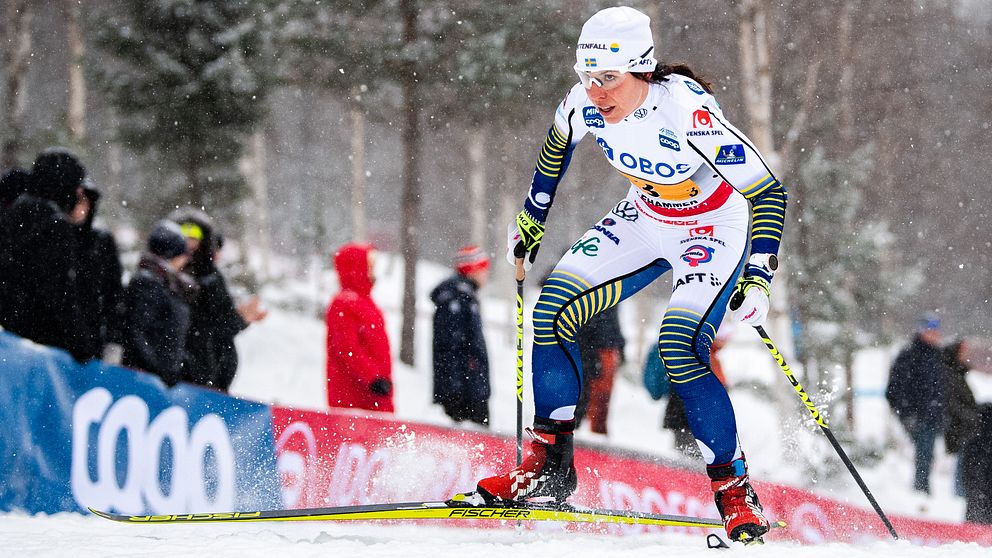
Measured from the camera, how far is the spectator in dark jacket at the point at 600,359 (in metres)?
8.17

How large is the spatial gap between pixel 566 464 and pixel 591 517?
255 mm

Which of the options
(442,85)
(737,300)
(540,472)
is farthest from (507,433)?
(442,85)

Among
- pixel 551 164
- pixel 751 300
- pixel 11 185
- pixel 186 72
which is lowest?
pixel 751 300

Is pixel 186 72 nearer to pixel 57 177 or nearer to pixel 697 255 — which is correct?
pixel 57 177

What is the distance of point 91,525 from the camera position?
4.41 metres

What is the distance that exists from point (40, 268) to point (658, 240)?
350cm

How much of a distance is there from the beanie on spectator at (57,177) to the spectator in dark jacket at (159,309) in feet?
1.71

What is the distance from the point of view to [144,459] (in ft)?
16.8

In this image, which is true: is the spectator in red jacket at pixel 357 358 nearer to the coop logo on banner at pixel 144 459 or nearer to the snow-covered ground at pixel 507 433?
the snow-covered ground at pixel 507 433

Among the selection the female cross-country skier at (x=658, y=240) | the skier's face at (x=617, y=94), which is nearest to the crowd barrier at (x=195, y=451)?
the female cross-country skier at (x=658, y=240)

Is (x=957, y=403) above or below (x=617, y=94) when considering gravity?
below

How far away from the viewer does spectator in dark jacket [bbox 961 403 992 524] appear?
7.92 meters

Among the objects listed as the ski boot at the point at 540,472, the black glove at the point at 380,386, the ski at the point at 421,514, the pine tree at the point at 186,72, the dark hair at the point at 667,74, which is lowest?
the ski at the point at 421,514

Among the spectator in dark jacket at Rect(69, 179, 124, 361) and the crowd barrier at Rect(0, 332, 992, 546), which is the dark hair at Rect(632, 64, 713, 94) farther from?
the spectator in dark jacket at Rect(69, 179, 124, 361)
